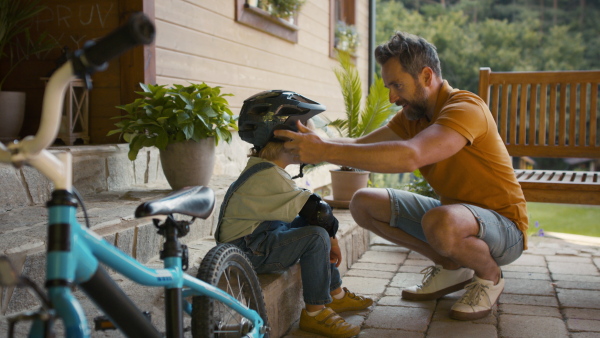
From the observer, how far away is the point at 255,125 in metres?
2.52

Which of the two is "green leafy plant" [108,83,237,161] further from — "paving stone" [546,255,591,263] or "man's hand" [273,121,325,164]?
"paving stone" [546,255,591,263]

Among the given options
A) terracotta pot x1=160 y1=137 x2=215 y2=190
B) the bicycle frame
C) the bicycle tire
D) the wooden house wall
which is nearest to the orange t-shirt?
the bicycle tire

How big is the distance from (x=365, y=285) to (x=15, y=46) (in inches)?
119

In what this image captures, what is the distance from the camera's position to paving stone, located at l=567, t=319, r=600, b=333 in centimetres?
269

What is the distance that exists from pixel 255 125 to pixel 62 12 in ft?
7.92

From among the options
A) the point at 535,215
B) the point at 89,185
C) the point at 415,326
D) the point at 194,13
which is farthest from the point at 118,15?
the point at 535,215

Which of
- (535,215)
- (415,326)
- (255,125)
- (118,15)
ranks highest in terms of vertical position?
(118,15)

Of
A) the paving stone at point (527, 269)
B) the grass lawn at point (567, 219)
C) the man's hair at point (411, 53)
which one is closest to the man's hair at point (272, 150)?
the man's hair at point (411, 53)

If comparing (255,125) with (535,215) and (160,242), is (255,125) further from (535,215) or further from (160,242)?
(535,215)

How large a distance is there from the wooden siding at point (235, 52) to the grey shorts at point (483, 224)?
202 cm

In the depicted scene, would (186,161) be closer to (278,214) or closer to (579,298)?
(278,214)

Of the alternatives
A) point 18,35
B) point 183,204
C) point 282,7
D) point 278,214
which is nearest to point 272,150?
point 278,214

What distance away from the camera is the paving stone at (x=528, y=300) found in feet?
10.1

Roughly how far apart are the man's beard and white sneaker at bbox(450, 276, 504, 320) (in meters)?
0.87
